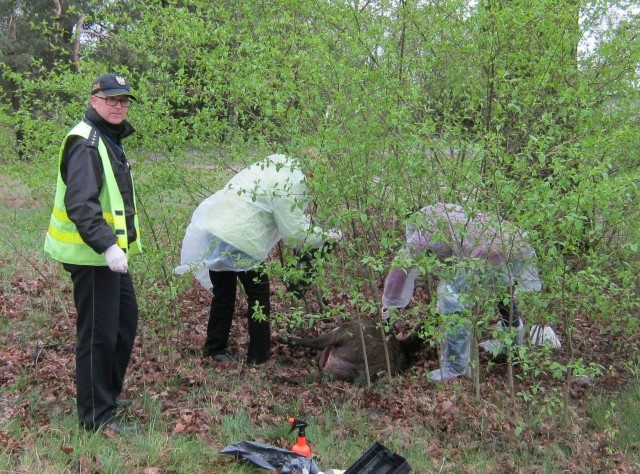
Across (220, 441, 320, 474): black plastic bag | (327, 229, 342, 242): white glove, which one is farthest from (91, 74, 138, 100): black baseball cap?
(220, 441, 320, 474): black plastic bag

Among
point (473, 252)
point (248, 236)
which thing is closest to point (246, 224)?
point (248, 236)

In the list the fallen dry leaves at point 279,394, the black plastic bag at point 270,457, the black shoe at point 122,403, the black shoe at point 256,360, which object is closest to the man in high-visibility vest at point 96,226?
the black shoe at point 122,403

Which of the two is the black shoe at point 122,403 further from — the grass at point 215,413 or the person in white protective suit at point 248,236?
the person in white protective suit at point 248,236

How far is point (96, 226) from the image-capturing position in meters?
3.45

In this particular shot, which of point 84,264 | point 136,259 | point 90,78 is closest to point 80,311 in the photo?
point 84,264

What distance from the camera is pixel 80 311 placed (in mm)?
3705

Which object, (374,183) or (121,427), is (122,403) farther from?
(374,183)

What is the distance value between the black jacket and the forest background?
959 millimetres

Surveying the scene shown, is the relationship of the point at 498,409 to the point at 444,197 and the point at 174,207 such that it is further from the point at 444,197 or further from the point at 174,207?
the point at 174,207

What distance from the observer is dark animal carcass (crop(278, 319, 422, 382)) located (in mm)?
5082

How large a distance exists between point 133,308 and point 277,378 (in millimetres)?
1414

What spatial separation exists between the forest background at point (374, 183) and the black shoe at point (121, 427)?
13 cm

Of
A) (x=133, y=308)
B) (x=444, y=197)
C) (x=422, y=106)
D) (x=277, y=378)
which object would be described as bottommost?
(x=277, y=378)

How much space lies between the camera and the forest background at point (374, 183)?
3.75 metres
